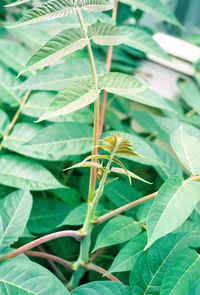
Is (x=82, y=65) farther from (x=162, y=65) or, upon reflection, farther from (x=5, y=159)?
(x=162, y=65)

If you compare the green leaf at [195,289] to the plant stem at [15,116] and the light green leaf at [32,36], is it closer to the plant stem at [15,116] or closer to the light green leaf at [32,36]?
the plant stem at [15,116]

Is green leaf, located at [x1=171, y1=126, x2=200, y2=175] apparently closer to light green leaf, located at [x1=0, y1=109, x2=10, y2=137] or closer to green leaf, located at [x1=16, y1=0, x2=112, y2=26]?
green leaf, located at [x1=16, y1=0, x2=112, y2=26]

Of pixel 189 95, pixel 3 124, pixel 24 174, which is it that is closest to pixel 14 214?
pixel 24 174

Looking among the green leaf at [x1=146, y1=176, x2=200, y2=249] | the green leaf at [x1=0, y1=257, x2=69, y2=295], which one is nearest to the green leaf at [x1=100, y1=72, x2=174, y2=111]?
the green leaf at [x1=146, y1=176, x2=200, y2=249]

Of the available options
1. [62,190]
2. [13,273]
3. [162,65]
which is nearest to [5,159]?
[62,190]

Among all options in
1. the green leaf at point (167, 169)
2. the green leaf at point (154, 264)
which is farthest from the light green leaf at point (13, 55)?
the green leaf at point (154, 264)
